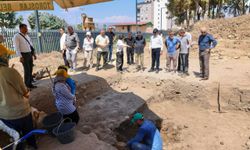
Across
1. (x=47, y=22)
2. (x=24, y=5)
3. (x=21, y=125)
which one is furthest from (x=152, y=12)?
(x=21, y=125)

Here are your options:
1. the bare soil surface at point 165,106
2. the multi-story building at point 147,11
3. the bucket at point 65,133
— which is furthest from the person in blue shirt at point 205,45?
the multi-story building at point 147,11

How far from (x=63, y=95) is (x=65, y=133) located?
2.40ft

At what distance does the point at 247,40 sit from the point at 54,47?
13.7m

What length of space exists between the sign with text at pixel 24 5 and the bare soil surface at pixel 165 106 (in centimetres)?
258

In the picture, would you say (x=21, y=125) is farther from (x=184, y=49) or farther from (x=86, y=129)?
(x=184, y=49)

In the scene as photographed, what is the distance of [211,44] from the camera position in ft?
23.5

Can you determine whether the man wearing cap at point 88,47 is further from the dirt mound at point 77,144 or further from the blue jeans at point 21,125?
the blue jeans at point 21,125

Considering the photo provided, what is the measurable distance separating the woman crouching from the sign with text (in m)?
1.36

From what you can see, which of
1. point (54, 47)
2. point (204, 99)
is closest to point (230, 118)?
point (204, 99)

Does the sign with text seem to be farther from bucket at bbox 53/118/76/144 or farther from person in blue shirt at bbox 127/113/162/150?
person in blue shirt at bbox 127/113/162/150

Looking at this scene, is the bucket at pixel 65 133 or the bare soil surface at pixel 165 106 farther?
the bare soil surface at pixel 165 106

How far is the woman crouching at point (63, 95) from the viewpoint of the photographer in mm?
3791

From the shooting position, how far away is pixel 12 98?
2920mm

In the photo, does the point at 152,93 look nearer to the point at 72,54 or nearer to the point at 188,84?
the point at 188,84
